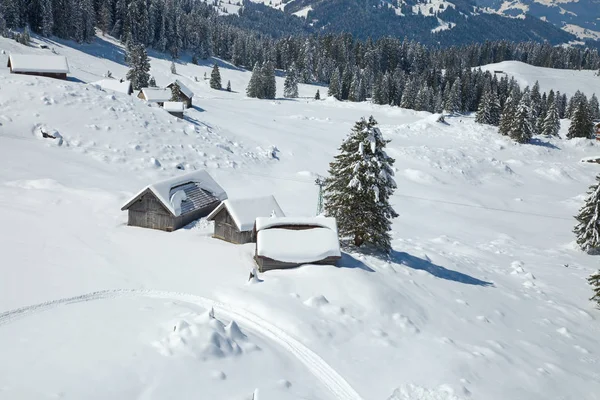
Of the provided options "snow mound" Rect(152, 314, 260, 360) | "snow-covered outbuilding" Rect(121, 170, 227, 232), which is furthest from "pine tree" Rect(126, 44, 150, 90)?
"snow mound" Rect(152, 314, 260, 360)

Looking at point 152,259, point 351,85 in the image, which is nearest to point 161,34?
point 351,85

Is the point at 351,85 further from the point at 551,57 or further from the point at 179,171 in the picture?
the point at 551,57

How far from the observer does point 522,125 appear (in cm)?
7125

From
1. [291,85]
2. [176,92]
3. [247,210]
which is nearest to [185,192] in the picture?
[247,210]

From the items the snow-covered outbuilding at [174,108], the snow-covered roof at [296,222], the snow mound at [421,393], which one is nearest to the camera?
the snow mound at [421,393]

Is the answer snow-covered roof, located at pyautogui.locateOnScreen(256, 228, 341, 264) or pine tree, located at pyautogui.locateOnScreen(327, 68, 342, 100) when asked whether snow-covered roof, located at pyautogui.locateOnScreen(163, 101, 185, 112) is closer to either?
snow-covered roof, located at pyautogui.locateOnScreen(256, 228, 341, 264)

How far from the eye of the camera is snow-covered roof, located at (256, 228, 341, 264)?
23.1 meters

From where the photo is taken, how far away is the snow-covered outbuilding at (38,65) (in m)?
53.5

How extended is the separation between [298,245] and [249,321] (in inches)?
270

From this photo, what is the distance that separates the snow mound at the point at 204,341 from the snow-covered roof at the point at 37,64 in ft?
170

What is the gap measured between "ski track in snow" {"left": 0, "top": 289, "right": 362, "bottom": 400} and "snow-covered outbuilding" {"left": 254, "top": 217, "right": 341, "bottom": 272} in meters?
4.84

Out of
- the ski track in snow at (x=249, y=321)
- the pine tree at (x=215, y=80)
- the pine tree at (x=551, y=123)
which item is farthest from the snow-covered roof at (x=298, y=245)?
the pine tree at (x=215, y=80)

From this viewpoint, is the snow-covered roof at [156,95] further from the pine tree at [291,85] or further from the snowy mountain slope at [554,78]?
the snowy mountain slope at [554,78]

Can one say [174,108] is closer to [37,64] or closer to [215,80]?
[37,64]
